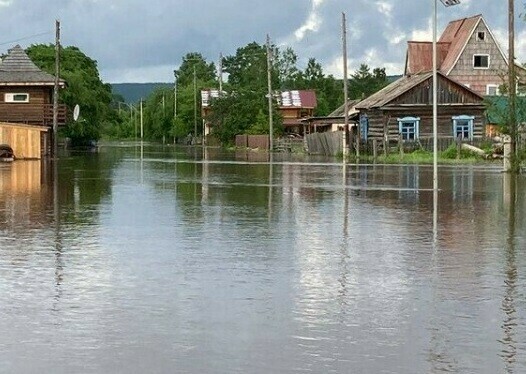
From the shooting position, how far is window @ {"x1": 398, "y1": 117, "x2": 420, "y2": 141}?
67062mm

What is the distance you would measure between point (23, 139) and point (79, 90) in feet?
99.7

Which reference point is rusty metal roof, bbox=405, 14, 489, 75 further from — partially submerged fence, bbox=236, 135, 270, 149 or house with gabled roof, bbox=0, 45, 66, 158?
house with gabled roof, bbox=0, 45, 66, 158

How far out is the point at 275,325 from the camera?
30.8 feet

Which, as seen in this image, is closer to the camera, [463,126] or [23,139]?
[23,139]

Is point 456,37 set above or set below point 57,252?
above

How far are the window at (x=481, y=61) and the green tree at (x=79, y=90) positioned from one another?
103ft

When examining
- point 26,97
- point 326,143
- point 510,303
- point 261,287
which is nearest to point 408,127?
point 326,143

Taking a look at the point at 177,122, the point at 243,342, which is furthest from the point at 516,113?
the point at 177,122

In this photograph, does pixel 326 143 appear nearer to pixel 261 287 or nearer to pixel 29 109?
pixel 29 109

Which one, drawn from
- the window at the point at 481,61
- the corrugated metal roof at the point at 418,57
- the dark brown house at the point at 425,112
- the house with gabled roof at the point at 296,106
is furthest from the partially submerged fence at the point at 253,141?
the house with gabled roof at the point at 296,106

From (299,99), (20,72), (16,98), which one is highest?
(299,99)

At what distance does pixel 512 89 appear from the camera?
39250mm

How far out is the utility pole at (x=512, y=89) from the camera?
3850 centimetres

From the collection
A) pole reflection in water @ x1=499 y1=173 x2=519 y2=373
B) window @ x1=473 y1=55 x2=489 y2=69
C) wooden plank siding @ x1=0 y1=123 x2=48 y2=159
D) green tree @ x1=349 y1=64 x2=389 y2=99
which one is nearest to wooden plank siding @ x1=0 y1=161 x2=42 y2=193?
wooden plank siding @ x1=0 y1=123 x2=48 y2=159
